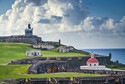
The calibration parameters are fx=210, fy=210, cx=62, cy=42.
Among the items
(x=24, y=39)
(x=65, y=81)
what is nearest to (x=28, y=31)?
(x=24, y=39)

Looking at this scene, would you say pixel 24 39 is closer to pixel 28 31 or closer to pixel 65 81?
pixel 28 31

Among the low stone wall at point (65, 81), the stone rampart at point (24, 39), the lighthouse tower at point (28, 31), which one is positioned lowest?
the low stone wall at point (65, 81)

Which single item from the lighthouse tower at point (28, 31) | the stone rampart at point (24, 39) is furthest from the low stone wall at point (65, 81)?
the lighthouse tower at point (28, 31)

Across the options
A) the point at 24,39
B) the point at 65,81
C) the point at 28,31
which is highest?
the point at 28,31

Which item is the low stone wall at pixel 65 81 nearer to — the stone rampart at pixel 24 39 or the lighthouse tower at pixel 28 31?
the stone rampart at pixel 24 39

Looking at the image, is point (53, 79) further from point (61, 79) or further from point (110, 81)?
point (110, 81)

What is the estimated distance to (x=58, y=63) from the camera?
38.8 metres

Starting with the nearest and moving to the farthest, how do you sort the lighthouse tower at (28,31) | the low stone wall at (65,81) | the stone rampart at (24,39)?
the low stone wall at (65,81)
the stone rampart at (24,39)
the lighthouse tower at (28,31)

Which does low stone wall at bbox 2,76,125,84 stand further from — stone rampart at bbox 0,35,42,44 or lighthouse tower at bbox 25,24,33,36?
lighthouse tower at bbox 25,24,33,36

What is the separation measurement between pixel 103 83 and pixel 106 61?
5656 cm

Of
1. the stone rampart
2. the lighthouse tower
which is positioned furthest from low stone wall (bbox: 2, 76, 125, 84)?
the lighthouse tower

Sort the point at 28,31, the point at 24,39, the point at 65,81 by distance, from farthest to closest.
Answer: the point at 28,31
the point at 24,39
the point at 65,81

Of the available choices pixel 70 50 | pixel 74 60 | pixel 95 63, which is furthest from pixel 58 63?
pixel 70 50

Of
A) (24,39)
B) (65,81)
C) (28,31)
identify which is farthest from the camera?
(28,31)
